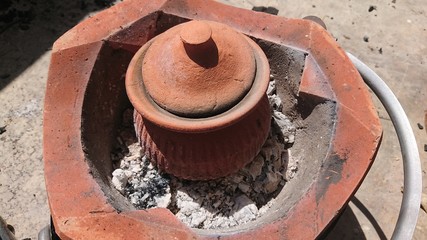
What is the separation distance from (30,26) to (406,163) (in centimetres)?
329

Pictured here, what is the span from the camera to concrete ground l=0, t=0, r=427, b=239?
124 inches

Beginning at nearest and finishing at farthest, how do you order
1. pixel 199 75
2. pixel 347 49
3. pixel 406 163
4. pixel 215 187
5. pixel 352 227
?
pixel 199 75
pixel 406 163
pixel 215 187
pixel 352 227
pixel 347 49

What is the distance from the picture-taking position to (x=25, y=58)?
12.8 ft

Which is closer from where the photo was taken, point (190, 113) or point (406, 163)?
point (190, 113)

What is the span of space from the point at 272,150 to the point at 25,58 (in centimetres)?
242

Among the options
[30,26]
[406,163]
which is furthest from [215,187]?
[30,26]

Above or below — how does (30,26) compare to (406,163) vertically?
below

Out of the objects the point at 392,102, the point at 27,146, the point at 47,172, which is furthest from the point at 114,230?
the point at 27,146

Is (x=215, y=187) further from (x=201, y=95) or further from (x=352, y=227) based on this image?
(x=352, y=227)

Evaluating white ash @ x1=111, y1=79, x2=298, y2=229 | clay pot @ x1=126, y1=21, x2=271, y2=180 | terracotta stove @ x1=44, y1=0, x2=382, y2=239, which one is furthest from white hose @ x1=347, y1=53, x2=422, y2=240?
clay pot @ x1=126, y1=21, x2=271, y2=180

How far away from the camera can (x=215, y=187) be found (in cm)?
237

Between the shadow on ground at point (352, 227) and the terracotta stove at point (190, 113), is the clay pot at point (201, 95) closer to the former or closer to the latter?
the terracotta stove at point (190, 113)

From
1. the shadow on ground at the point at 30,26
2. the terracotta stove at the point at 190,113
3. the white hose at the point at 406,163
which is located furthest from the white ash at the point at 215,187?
the shadow on ground at the point at 30,26

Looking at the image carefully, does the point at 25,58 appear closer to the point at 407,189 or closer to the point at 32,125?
the point at 32,125
